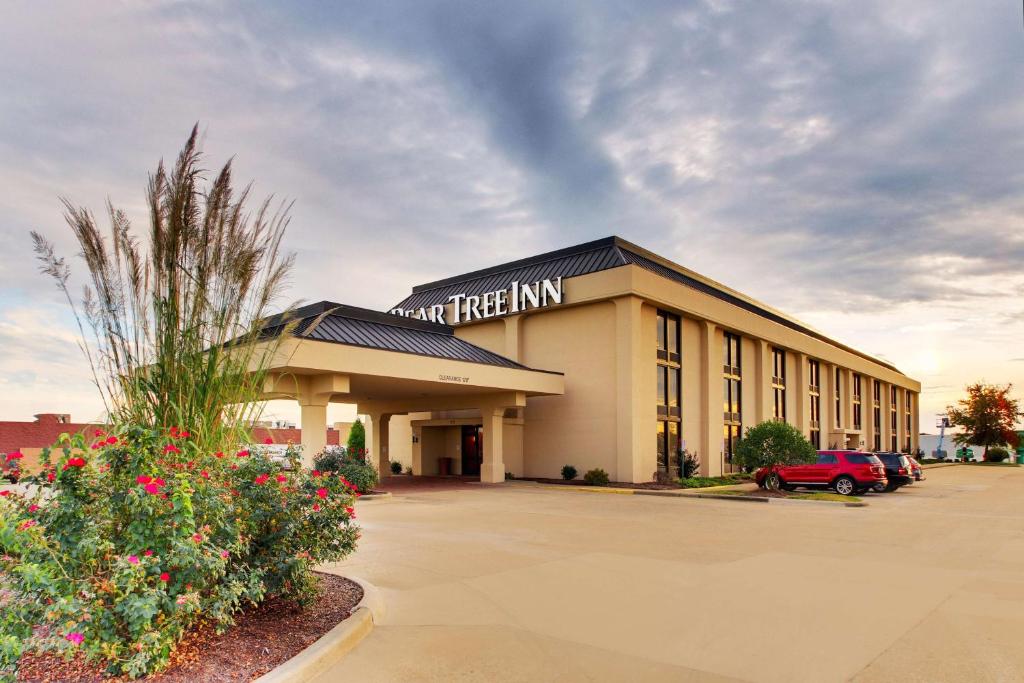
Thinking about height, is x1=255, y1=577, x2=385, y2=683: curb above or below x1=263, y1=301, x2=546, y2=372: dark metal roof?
below

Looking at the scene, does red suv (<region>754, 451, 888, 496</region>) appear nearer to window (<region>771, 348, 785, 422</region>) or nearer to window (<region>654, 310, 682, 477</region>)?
window (<region>654, 310, 682, 477</region>)

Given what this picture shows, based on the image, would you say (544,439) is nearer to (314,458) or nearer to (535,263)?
(535,263)

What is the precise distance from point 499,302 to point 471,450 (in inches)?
305

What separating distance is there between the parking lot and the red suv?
335 inches

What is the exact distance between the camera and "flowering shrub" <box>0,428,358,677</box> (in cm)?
488

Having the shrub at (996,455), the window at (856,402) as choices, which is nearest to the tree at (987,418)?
the shrub at (996,455)

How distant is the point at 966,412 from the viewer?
74.1m

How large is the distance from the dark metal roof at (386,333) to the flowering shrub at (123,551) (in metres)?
15.3

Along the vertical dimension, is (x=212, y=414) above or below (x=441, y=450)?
above

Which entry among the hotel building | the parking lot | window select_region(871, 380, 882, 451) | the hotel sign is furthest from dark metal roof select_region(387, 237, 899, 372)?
window select_region(871, 380, 882, 451)

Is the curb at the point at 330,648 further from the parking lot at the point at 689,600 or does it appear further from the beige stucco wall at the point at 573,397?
the beige stucco wall at the point at 573,397

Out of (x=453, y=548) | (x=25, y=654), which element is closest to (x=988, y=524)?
(x=453, y=548)

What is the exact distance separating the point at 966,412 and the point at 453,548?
79.0 metres

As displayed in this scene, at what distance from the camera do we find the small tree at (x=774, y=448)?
84.3ft
